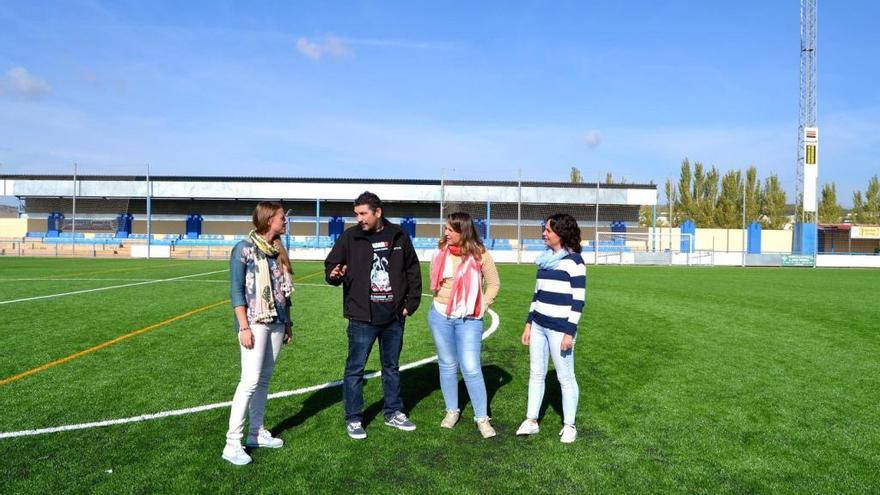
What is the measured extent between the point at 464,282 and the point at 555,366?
0.98 meters

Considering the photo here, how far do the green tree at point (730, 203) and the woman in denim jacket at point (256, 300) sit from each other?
213ft

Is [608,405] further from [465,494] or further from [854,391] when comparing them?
[854,391]

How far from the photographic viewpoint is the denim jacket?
4.02 meters

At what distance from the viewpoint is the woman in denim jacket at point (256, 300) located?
4.04m

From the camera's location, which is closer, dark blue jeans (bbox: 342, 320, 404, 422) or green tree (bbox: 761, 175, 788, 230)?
dark blue jeans (bbox: 342, 320, 404, 422)

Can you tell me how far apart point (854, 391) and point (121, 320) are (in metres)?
10.6

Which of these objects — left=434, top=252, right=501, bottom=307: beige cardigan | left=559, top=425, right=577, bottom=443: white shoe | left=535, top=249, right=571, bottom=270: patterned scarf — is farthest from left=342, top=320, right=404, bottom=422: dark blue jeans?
left=559, top=425, right=577, bottom=443: white shoe

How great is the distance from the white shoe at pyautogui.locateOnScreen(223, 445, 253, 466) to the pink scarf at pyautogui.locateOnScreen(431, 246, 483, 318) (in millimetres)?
1808

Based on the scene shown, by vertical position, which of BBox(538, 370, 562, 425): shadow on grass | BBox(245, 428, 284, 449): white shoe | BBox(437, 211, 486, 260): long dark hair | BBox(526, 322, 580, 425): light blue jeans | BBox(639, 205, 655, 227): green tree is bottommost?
BBox(538, 370, 562, 425): shadow on grass

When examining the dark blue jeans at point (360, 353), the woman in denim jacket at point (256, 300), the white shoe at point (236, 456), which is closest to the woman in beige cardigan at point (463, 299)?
the dark blue jeans at point (360, 353)

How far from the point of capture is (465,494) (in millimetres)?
3615

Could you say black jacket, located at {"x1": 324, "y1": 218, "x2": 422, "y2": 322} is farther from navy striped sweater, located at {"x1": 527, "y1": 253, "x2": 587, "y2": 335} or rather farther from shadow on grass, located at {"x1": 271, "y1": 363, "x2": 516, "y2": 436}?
shadow on grass, located at {"x1": 271, "y1": 363, "x2": 516, "y2": 436}

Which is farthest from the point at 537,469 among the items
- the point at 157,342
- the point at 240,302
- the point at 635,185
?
the point at 635,185

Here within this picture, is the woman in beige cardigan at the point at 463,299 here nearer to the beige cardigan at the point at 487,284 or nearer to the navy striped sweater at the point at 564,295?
the beige cardigan at the point at 487,284
